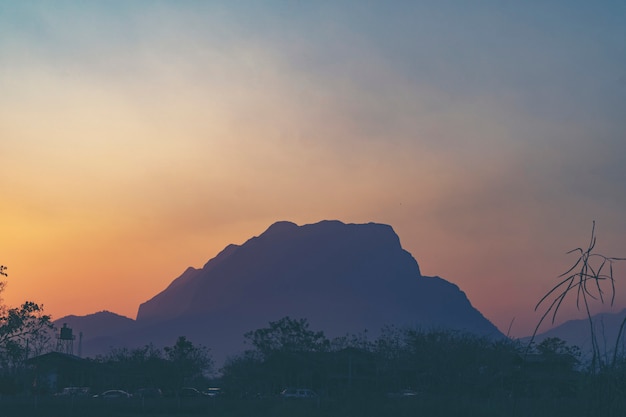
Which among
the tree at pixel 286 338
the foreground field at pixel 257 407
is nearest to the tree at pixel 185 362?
the tree at pixel 286 338

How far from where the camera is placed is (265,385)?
76375 mm

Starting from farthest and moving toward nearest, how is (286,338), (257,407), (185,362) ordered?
(286,338) → (185,362) → (257,407)

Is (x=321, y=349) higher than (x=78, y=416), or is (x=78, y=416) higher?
(x=321, y=349)

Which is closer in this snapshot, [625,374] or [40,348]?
[625,374]

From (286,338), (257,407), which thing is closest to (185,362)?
(286,338)

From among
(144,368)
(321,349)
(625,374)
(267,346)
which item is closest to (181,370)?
(144,368)

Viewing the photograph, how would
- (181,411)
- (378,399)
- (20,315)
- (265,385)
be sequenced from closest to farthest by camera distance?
(378,399)
(20,315)
(181,411)
(265,385)

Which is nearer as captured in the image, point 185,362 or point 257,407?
point 257,407

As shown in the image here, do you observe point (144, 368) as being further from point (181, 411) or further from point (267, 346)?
point (181, 411)

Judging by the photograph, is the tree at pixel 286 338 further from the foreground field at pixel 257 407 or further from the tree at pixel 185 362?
the foreground field at pixel 257 407

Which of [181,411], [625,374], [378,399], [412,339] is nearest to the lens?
[625,374]

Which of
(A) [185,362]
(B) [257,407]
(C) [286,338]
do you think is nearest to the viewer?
(B) [257,407]

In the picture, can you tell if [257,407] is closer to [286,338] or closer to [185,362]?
[185,362]

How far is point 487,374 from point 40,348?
46210 millimetres
